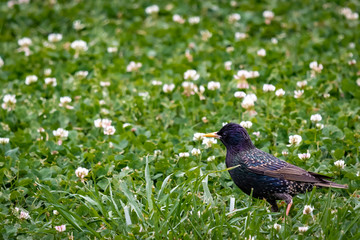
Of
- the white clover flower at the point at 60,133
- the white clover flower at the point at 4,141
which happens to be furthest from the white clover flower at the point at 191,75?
the white clover flower at the point at 4,141

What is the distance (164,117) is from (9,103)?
72.0 inches

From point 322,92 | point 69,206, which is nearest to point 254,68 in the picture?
point 322,92

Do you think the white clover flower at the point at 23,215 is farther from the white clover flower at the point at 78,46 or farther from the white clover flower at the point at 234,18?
the white clover flower at the point at 234,18

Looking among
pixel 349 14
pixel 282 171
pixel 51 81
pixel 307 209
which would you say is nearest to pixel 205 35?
pixel 349 14

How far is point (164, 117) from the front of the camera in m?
6.09

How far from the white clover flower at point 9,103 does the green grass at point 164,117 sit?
11 cm

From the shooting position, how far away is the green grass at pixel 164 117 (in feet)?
13.3

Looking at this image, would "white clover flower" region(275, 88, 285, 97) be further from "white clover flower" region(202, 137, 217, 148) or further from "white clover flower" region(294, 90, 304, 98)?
"white clover flower" region(202, 137, 217, 148)

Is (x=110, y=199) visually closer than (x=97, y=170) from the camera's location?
Yes

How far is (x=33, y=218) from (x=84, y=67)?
10.7ft

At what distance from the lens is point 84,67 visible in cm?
723

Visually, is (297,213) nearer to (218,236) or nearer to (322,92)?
(218,236)

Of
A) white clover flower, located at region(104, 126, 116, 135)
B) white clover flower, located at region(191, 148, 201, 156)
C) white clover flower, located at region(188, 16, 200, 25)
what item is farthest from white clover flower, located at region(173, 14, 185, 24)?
white clover flower, located at region(191, 148, 201, 156)

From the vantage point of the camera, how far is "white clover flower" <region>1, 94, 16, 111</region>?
238 inches
